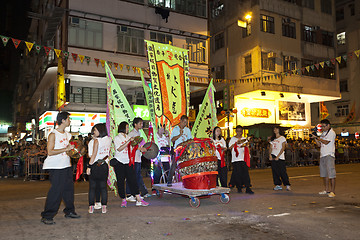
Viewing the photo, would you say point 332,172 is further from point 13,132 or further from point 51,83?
point 13,132

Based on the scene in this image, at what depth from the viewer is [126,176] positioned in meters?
7.28

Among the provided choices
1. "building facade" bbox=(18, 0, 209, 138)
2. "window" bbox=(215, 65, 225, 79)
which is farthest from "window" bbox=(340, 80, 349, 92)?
"building facade" bbox=(18, 0, 209, 138)

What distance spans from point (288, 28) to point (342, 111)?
14.2m

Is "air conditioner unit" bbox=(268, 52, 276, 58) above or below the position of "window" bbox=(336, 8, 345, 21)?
below

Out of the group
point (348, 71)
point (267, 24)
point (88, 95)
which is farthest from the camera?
point (348, 71)

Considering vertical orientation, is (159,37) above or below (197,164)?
above

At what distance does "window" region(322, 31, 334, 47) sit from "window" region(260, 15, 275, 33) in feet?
21.5

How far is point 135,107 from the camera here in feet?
68.0

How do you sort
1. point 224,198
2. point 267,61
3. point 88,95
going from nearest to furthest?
1. point 224,198
2. point 88,95
3. point 267,61

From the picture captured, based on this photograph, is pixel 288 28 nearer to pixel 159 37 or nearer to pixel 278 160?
pixel 159 37

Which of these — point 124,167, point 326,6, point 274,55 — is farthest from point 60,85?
point 326,6

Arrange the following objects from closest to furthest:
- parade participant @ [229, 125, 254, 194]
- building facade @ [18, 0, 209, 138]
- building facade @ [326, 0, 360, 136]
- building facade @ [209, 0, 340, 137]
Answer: parade participant @ [229, 125, 254, 194] < building facade @ [18, 0, 209, 138] < building facade @ [209, 0, 340, 137] < building facade @ [326, 0, 360, 136]

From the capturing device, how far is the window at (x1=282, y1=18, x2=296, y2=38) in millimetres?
27500

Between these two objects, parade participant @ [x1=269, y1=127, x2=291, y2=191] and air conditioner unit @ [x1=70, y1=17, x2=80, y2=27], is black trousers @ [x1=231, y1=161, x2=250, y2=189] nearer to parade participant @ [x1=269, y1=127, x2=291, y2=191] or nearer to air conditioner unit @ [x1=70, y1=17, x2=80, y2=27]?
parade participant @ [x1=269, y1=127, x2=291, y2=191]
